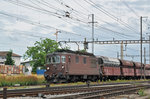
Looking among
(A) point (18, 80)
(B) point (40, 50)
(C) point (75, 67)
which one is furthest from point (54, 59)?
(B) point (40, 50)

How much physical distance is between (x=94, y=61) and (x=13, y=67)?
15358 millimetres

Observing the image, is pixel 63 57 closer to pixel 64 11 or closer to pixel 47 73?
pixel 47 73

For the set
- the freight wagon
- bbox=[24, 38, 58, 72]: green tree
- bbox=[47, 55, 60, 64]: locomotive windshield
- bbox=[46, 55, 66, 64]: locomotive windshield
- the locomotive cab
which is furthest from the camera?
bbox=[24, 38, 58, 72]: green tree

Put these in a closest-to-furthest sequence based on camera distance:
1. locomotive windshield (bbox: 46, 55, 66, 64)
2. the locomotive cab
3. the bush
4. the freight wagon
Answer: the locomotive cab → the freight wagon → locomotive windshield (bbox: 46, 55, 66, 64) → the bush

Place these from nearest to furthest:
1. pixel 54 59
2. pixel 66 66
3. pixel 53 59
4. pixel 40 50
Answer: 1. pixel 66 66
2. pixel 54 59
3. pixel 53 59
4. pixel 40 50

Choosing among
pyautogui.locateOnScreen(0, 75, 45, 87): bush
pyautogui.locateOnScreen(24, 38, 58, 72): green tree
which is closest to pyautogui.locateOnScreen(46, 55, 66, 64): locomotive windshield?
pyautogui.locateOnScreen(0, 75, 45, 87): bush

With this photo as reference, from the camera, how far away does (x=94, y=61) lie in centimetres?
3369

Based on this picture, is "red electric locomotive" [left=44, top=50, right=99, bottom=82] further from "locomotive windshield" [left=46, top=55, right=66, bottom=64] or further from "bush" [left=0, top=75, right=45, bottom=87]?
"bush" [left=0, top=75, right=45, bottom=87]

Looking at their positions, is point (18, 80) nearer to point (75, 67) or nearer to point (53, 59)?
point (53, 59)

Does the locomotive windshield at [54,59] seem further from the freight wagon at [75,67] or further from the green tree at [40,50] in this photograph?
the green tree at [40,50]

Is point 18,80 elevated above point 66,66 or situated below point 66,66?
below

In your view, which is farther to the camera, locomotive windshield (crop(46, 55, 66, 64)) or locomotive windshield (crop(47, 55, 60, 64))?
locomotive windshield (crop(47, 55, 60, 64))

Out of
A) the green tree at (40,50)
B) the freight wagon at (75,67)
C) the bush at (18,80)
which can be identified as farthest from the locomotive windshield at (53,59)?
the green tree at (40,50)

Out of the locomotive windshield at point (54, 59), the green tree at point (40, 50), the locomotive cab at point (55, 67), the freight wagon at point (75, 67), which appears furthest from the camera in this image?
the green tree at point (40, 50)
